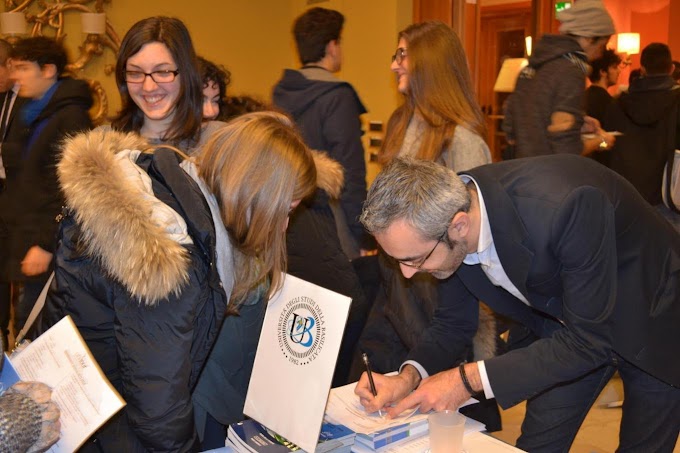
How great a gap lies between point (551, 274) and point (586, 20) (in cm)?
171

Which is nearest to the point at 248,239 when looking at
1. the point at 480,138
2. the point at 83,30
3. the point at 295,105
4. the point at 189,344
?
the point at 189,344

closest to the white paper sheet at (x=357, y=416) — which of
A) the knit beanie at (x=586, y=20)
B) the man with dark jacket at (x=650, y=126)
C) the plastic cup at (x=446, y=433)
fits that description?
the plastic cup at (x=446, y=433)

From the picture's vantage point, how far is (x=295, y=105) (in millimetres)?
3166

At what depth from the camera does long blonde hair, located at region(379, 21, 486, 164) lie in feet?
8.30

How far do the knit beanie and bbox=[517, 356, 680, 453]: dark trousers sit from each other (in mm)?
1643

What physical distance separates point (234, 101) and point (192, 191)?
1407 millimetres

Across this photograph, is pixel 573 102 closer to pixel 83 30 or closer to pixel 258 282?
pixel 258 282

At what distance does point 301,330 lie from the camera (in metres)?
1.53

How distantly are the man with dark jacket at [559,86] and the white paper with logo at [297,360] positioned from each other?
5.43ft

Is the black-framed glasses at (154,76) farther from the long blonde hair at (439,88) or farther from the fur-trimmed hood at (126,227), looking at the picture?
the long blonde hair at (439,88)

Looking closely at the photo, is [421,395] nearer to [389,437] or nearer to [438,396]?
[438,396]

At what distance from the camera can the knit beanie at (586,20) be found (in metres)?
2.98

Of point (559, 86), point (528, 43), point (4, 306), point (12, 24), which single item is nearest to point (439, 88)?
point (559, 86)

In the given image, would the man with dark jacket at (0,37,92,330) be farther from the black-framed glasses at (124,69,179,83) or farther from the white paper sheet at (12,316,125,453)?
the white paper sheet at (12,316,125,453)
